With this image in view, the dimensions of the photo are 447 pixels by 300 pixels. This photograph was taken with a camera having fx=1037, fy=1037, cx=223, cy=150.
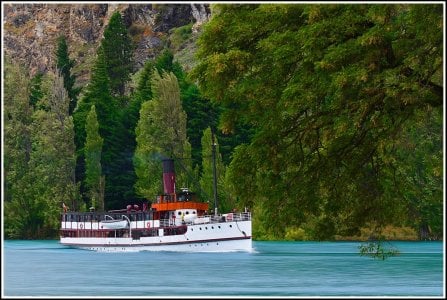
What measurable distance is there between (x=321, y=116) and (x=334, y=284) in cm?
1866

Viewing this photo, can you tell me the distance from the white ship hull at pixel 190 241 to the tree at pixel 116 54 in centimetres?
4100

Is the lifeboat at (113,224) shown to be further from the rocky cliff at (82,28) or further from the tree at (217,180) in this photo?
the rocky cliff at (82,28)

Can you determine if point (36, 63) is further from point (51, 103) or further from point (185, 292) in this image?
point (185, 292)

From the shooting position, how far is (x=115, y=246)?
226ft

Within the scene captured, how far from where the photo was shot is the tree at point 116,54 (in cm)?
11049

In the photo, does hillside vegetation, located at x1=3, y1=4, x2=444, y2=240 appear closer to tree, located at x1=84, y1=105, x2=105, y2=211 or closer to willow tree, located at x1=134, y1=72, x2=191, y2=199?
willow tree, located at x1=134, y1=72, x2=191, y2=199

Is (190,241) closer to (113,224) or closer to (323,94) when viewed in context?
(113,224)

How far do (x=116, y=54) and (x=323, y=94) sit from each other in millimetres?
97481

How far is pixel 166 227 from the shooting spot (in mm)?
65688

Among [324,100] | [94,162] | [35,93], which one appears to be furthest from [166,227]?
[324,100]

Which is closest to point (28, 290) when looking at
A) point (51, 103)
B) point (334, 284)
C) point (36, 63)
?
point (334, 284)

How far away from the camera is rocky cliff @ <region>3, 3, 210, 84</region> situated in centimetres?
14162

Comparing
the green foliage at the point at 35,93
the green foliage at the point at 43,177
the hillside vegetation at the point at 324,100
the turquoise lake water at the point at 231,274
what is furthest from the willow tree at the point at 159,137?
the hillside vegetation at the point at 324,100

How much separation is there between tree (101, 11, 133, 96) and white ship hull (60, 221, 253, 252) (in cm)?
4100
